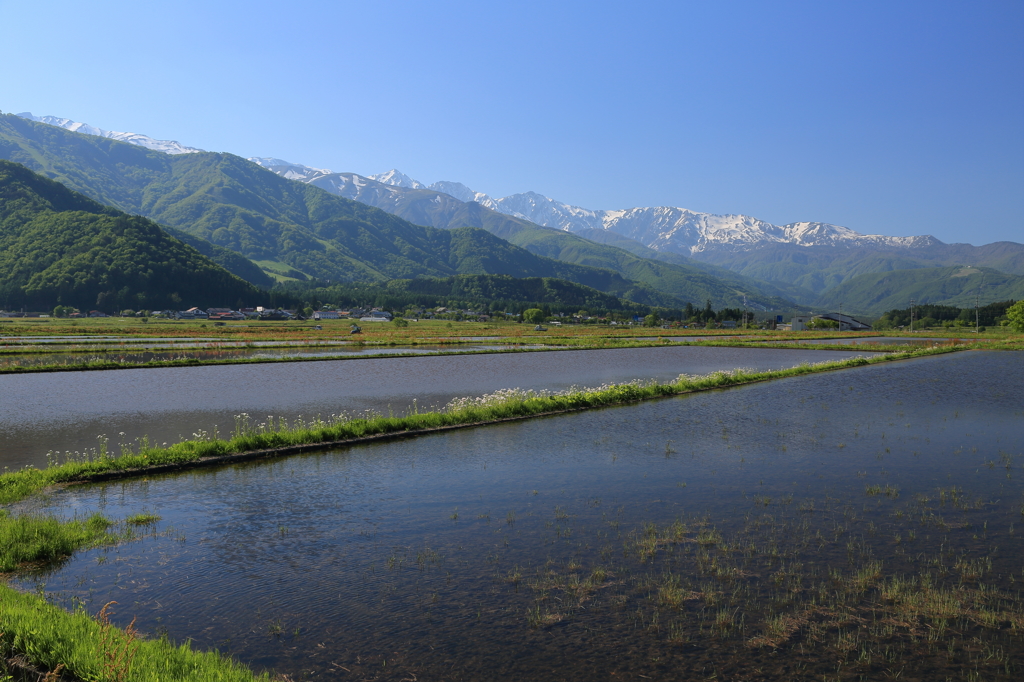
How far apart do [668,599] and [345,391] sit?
2964cm

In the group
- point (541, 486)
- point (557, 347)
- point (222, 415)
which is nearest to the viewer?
point (541, 486)

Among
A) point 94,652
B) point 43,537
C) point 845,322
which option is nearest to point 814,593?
point 94,652

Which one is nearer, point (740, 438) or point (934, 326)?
point (740, 438)

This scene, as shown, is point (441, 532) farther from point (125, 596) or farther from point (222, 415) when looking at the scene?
point (222, 415)

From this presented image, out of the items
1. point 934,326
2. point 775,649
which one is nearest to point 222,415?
point 775,649

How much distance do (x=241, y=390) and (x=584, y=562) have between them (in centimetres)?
3084

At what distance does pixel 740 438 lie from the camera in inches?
901

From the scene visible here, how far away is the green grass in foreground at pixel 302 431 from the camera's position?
1684cm

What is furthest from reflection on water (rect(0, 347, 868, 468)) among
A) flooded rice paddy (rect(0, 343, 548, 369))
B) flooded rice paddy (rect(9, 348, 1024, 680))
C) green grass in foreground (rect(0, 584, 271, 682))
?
green grass in foreground (rect(0, 584, 271, 682))

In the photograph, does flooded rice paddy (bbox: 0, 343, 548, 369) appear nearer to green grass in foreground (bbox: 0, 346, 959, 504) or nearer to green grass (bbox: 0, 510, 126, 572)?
green grass in foreground (bbox: 0, 346, 959, 504)

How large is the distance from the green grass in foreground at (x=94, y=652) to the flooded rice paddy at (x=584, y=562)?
93cm

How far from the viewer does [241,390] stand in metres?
36.4

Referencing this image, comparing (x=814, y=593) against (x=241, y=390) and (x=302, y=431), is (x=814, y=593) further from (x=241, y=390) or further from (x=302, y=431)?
(x=241, y=390)

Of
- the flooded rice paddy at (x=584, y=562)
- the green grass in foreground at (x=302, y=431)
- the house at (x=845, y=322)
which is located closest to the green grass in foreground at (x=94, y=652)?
the flooded rice paddy at (x=584, y=562)
